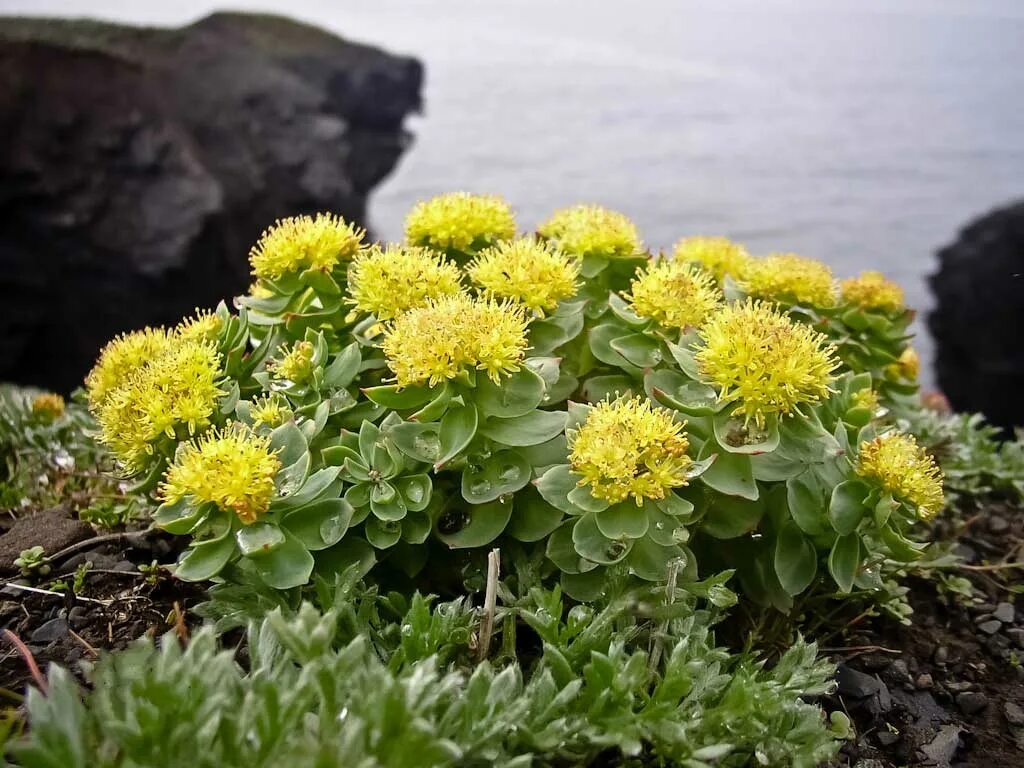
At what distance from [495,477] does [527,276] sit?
0.46m

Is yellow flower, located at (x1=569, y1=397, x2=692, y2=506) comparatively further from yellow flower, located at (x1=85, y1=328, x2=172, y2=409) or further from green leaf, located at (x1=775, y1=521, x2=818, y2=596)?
yellow flower, located at (x1=85, y1=328, x2=172, y2=409)

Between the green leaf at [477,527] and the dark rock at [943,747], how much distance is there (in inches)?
38.7

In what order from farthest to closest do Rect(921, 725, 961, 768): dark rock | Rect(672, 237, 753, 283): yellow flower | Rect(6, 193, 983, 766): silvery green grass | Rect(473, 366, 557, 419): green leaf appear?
Rect(672, 237, 753, 283): yellow flower, Rect(921, 725, 961, 768): dark rock, Rect(473, 366, 557, 419): green leaf, Rect(6, 193, 983, 766): silvery green grass

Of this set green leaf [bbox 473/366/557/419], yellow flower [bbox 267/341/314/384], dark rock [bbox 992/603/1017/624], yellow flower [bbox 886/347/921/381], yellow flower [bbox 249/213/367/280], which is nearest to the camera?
green leaf [bbox 473/366/557/419]

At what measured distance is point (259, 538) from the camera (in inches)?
61.1

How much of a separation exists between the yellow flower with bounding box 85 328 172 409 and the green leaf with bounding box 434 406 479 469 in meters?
0.77

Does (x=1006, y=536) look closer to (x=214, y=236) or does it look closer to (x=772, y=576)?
(x=772, y=576)

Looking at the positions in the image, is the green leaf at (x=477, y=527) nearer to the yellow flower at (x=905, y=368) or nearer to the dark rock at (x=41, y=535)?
the dark rock at (x=41, y=535)

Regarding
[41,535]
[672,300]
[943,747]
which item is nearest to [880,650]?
[943,747]

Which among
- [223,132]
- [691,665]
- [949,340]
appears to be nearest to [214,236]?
[223,132]

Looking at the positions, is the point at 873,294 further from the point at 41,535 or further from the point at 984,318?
the point at 984,318

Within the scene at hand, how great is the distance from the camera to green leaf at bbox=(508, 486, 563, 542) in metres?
1.73

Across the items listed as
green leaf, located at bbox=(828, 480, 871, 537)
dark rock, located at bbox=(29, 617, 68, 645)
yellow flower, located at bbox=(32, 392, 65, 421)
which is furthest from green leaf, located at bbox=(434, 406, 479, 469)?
yellow flower, located at bbox=(32, 392, 65, 421)

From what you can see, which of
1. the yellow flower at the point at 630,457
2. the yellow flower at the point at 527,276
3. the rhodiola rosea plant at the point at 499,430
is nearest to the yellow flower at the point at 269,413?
the rhodiola rosea plant at the point at 499,430
